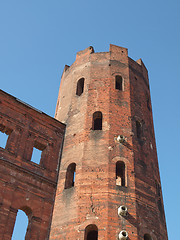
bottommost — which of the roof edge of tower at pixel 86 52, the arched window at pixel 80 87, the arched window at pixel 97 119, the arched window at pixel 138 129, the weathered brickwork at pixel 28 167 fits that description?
the weathered brickwork at pixel 28 167

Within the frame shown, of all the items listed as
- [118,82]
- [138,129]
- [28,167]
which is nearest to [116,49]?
[118,82]

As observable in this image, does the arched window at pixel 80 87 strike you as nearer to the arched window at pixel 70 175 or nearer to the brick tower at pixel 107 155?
the brick tower at pixel 107 155

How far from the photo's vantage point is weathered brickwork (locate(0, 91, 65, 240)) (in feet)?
42.2

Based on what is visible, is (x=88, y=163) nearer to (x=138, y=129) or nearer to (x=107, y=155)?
(x=107, y=155)

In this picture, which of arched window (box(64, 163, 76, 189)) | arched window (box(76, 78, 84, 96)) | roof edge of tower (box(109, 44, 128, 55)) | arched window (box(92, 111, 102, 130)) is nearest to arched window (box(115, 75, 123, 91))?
arched window (box(76, 78, 84, 96))

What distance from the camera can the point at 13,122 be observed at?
1519 centimetres

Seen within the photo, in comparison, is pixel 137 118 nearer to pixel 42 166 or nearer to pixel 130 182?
pixel 130 182

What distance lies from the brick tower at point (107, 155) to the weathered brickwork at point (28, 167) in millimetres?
513

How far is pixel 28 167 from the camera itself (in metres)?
14.2

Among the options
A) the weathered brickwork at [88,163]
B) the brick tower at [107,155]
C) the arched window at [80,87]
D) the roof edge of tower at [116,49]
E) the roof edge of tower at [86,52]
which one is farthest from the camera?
the roof edge of tower at [86,52]

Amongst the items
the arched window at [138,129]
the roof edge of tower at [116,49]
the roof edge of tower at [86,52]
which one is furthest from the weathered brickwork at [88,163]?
the roof edge of tower at [86,52]

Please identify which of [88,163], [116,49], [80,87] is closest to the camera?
[88,163]

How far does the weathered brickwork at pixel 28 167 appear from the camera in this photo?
12859 millimetres

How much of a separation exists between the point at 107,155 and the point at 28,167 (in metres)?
3.49
